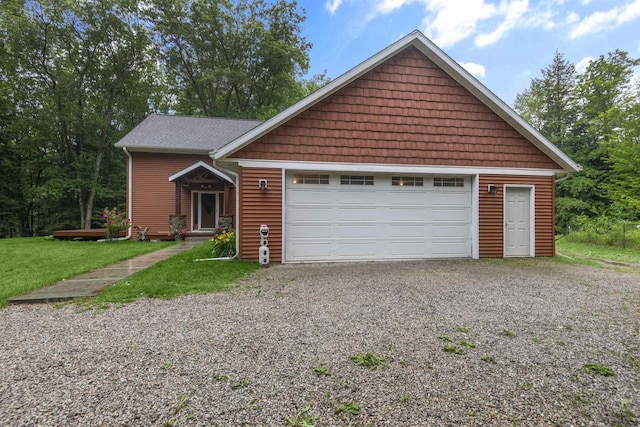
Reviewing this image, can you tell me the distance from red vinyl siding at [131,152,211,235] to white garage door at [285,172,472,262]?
779cm

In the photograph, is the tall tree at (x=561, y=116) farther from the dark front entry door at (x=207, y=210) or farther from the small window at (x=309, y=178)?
the dark front entry door at (x=207, y=210)

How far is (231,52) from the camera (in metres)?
20.5

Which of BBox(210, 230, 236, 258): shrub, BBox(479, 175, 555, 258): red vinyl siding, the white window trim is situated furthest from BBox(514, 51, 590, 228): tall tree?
BBox(210, 230, 236, 258): shrub

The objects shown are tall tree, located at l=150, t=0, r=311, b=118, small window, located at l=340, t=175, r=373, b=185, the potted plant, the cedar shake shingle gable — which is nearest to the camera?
the cedar shake shingle gable

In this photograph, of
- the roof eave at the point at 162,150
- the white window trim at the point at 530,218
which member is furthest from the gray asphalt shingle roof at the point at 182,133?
the white window trim at the point at 530,218

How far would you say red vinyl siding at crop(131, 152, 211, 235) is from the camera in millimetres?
12711

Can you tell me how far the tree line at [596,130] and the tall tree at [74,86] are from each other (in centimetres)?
2535

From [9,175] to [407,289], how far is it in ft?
77.8

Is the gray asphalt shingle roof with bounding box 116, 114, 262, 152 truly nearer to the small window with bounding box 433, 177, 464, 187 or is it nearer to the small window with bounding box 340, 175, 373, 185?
the small window with bounding box 340, 175, 373, 185

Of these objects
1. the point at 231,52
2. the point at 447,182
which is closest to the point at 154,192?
the point at 447,182

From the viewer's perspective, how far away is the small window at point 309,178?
7.02 m

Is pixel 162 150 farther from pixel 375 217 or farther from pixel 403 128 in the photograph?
pixel 403 128

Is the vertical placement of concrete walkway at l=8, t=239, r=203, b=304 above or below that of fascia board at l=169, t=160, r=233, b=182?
below

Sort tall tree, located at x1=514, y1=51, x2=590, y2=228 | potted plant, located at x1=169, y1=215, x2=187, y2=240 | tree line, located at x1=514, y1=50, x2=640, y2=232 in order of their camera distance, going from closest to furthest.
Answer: potted plant, located at x1=169, y1=215, x2=187, y2=240 < tree line, located at x1=514, y1=50, x2=640, y2=232 < tall tree, located at x1=514, y1=51, x2=590, y2=228
